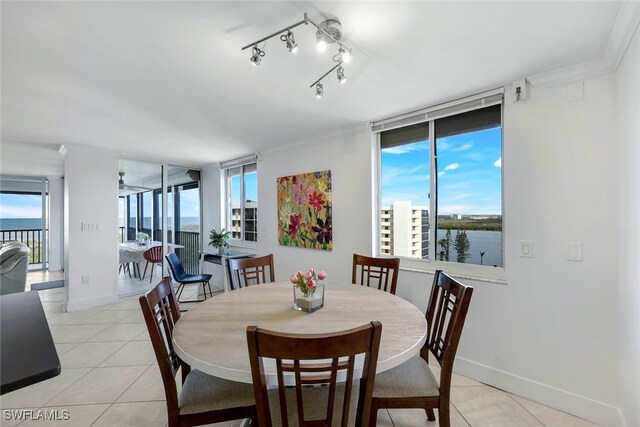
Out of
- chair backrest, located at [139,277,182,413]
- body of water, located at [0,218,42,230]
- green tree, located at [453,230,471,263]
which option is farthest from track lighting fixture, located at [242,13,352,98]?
body of water, located at [0,218,42,230]

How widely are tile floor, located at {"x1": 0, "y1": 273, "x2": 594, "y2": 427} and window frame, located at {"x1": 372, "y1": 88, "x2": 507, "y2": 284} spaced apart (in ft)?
2.86

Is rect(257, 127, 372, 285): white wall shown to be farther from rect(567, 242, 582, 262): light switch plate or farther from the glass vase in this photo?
rect(567, 242, 582, 262): light switch plate

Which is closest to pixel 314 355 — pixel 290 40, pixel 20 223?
pixel 290 40

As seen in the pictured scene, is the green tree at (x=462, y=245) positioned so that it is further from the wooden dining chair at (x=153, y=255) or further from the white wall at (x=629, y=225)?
the wooden dining chair at (x=153, y=255)

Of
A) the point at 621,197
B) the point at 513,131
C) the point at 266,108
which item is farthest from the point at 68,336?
the point at 621,197

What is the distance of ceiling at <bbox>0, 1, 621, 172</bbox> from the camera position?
1.38m

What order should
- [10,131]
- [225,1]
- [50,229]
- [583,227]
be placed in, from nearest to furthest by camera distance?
[225,1], [583,227], [10,131], [50,229]

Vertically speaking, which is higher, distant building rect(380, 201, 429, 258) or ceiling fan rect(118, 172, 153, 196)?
ceiling fan rect(118, 172, 153, 196)

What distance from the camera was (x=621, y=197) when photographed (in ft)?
5.59

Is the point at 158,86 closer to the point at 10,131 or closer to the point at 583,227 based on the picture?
the point at 10,131

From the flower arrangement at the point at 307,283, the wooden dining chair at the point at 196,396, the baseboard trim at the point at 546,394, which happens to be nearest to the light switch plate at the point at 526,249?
the baseboard trim at the point at 546,394

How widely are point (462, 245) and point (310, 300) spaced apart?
162 cm

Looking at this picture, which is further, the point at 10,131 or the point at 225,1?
the point at 10,131

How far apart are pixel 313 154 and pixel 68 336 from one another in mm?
3464
